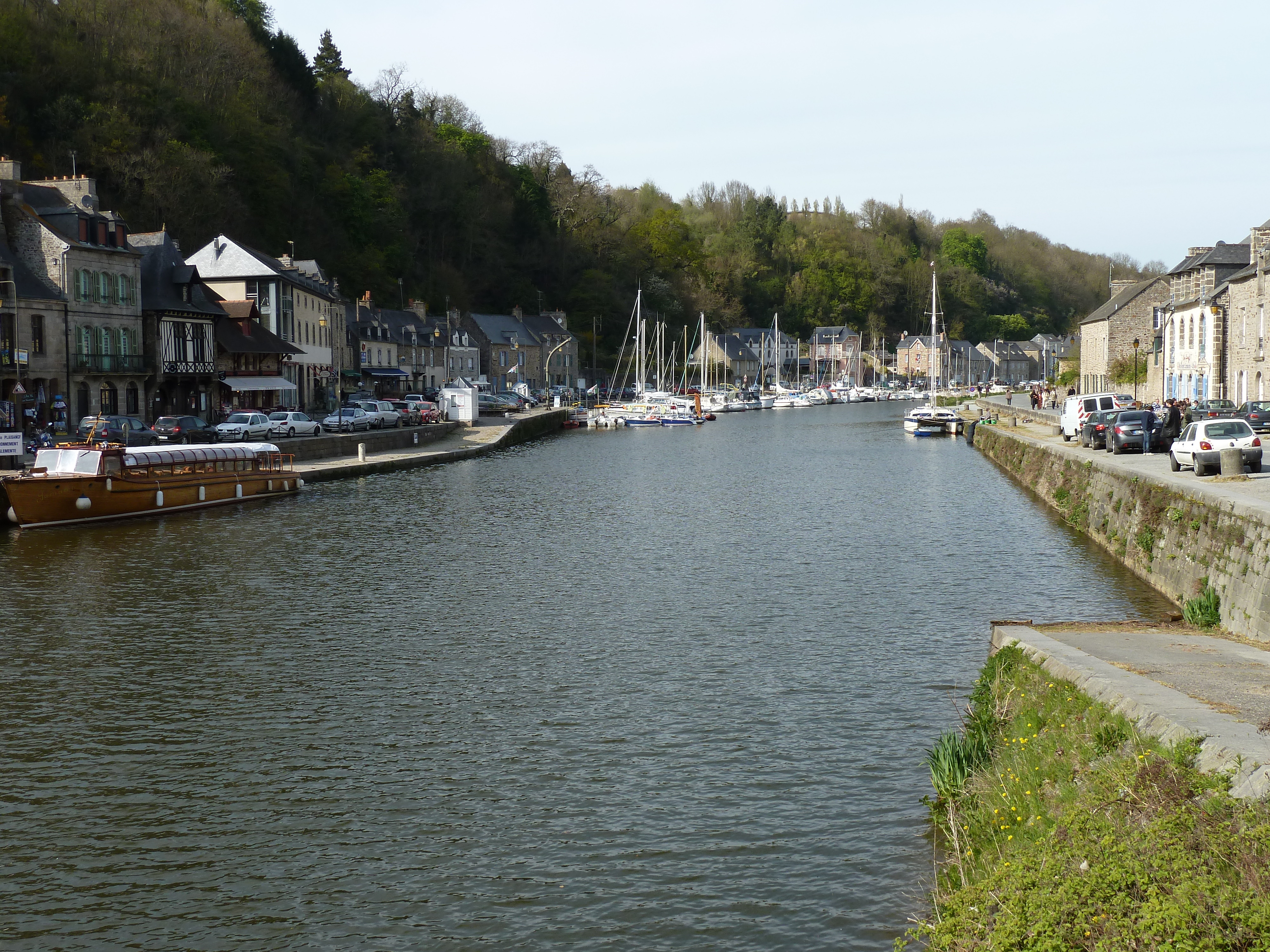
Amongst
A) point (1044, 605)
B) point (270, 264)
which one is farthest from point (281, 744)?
point (270, 264)

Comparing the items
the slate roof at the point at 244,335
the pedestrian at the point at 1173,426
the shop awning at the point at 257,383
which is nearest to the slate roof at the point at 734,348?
the shop awning at the point at 257,383

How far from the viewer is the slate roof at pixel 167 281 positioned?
164 feet

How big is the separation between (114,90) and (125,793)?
65.4m

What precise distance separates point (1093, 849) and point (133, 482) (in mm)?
30021

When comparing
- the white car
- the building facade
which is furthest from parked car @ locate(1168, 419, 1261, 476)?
the building facade

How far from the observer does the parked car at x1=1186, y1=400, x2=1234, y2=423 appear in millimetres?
38656

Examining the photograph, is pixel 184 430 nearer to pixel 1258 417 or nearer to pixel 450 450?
pixel 450 450

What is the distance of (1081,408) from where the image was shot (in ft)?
137

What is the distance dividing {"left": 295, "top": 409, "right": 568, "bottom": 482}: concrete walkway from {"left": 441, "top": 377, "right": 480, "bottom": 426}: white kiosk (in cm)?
72

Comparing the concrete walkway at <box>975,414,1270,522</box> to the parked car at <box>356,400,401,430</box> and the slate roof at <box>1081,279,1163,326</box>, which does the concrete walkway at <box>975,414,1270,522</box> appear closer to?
the parked car at <box>356,400,401,430</box>

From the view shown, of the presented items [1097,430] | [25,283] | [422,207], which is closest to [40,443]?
[25,283]

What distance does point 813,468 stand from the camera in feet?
159

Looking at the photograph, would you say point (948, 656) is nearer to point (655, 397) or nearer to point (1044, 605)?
point (1044, 605)

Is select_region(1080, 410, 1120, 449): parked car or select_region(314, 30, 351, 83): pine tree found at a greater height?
select_region(314, 30, 351, 83): pine tree
